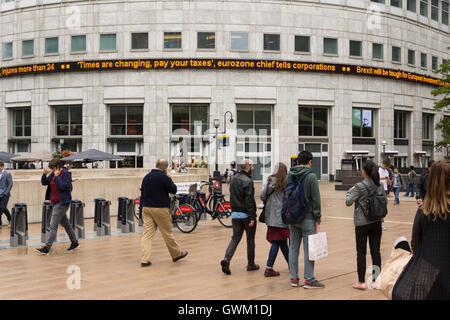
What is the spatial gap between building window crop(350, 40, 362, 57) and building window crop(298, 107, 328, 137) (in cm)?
580

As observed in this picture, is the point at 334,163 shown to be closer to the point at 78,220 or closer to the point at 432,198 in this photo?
the point at 78,220

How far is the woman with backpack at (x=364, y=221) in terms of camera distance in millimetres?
7957

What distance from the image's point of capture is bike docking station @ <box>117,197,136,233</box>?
15.3m

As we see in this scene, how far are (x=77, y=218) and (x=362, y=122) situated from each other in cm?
4118

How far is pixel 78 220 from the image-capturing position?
13.9 metres

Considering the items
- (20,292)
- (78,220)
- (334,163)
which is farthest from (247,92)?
(20,292)

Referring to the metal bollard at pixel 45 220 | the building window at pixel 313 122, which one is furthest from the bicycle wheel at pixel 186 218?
the building window at pixel 313 122

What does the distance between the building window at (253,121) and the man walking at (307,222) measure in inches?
1549

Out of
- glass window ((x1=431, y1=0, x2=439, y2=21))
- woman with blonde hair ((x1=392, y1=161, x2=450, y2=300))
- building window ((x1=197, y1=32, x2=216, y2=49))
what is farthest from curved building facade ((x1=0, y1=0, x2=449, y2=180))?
woman with blonde hair ((x1=392, y1=161, x2=450, y2=300))

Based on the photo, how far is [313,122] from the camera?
49375 mm

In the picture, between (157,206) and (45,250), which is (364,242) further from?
(45,250)

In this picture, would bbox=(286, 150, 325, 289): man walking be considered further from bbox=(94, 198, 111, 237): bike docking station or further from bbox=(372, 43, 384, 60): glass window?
bbox=(372, 43, 384, 60): glass window

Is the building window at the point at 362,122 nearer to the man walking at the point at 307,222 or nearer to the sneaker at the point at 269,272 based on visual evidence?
the sneaker at the point at 269,272

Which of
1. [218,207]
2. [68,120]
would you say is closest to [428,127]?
[68,120]
